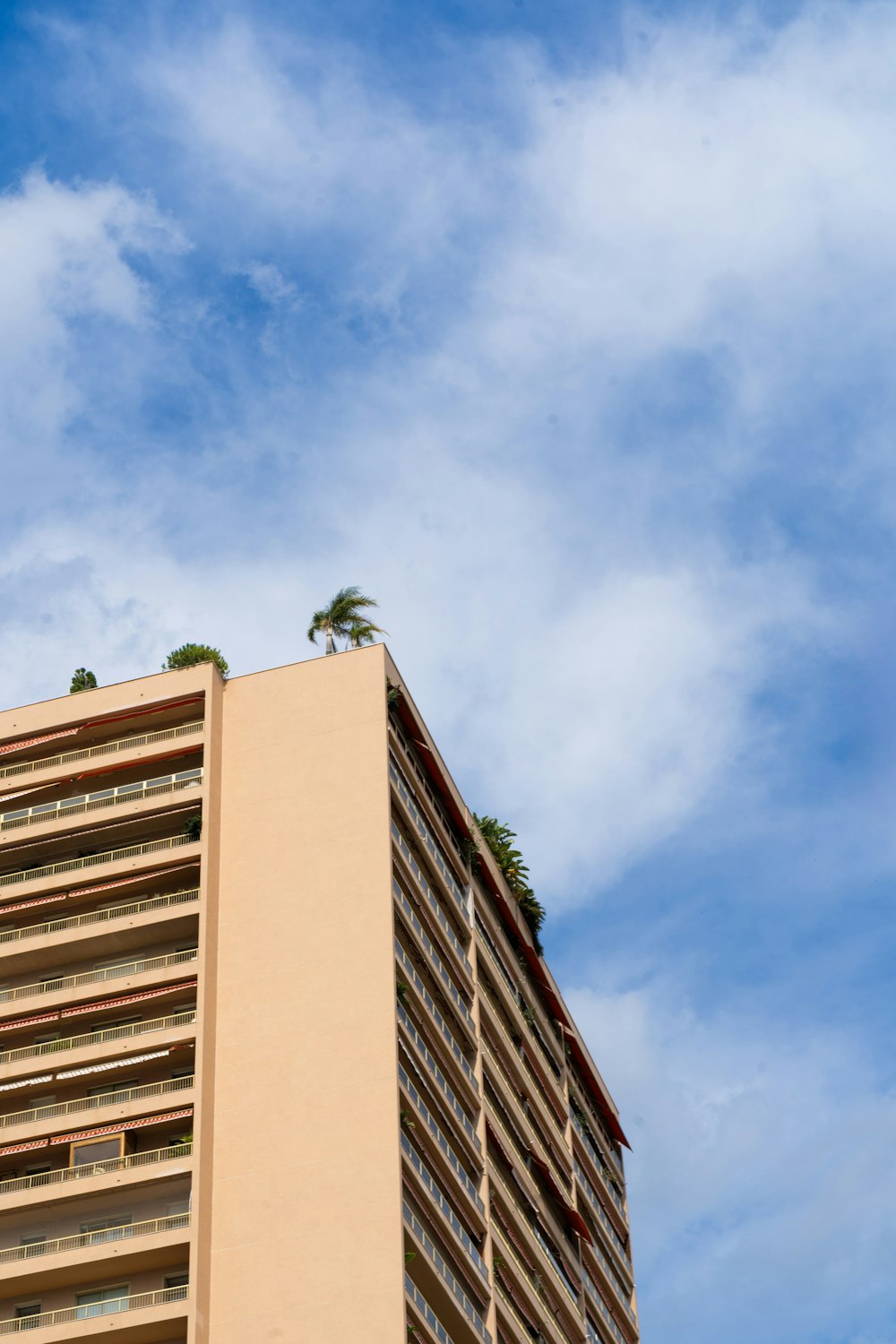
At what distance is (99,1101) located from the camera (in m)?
64.4

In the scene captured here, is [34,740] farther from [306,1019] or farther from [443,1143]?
[443,1143]

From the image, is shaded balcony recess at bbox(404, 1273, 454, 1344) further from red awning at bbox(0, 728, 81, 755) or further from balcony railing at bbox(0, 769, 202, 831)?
red awning at bbox(0, 728, 81, 755)

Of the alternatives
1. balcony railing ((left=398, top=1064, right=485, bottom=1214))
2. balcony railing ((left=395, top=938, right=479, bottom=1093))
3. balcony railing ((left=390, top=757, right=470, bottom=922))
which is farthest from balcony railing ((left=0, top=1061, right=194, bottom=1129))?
balcony railing ((left=390, top=757, right=470, bottom=922))

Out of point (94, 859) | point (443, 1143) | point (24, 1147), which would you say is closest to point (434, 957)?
point (443, 1143)

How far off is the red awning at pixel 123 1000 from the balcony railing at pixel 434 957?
24.3 feet

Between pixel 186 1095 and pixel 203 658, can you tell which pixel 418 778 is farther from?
pixel 186 1095

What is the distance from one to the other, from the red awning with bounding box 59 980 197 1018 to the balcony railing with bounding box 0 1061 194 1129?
92.5 inches

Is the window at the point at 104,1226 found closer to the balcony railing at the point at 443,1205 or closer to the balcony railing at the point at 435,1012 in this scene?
the balcony railing at the point at 443,1205

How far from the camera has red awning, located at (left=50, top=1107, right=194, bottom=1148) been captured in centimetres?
6266

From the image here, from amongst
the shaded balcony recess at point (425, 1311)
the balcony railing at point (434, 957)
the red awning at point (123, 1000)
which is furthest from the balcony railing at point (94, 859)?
the shaded balcony recess at point (425, 1311)

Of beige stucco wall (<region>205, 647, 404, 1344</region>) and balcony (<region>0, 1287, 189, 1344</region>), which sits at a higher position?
beige stucco wall (<region>205, 647, 404, 1344</region>)

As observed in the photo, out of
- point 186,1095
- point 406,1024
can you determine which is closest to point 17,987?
point 186,1095

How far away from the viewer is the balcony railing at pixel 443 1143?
63.8 m

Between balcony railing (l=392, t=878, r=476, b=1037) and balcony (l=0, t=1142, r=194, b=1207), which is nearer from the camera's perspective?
balcony (l=0, t=1142, r=194, b=1207)
